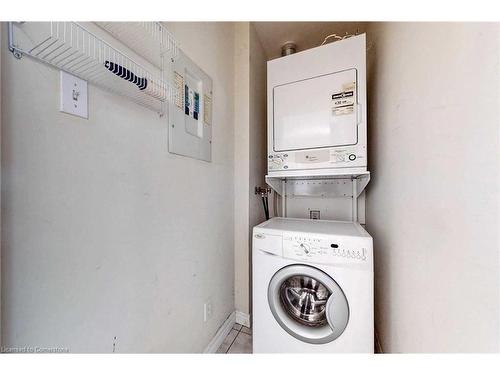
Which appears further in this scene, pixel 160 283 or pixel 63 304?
pixel 160 283

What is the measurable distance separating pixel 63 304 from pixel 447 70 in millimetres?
1361

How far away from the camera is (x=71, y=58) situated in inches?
20.6

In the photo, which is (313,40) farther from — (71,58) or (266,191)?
(71,58)

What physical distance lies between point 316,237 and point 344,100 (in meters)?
0.94

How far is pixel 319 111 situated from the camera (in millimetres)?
1314

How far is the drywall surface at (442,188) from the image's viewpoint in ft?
1.41

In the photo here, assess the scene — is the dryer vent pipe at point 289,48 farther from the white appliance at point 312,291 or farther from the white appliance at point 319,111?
the white appliance at point 312,291

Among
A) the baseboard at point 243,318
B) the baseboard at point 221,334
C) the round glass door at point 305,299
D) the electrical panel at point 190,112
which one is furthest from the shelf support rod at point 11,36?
the baseboard at point 243,318

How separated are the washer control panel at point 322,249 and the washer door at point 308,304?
71 millimetres

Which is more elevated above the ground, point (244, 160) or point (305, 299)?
point (244, 160)

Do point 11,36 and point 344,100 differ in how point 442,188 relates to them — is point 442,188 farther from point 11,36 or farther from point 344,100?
point 11,36

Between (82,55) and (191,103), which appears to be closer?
(82,55)

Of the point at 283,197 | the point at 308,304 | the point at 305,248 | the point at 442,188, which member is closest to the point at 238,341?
the point at 308,304
